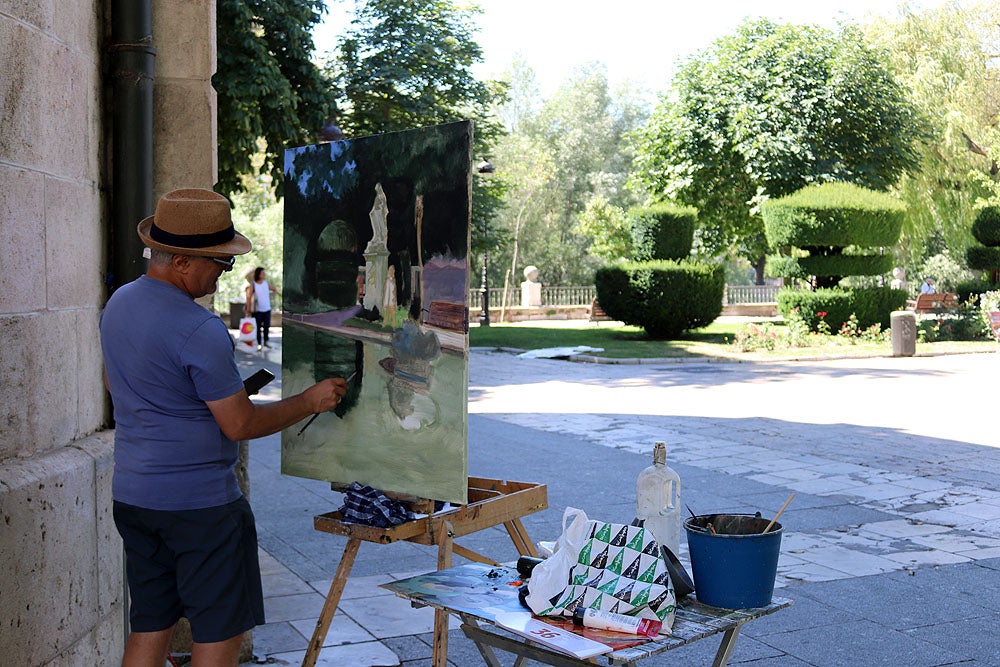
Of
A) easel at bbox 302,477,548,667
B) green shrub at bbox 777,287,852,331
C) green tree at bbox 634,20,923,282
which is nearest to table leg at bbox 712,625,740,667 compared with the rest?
easel at bbox 302,477,548,667

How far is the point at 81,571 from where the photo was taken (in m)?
3.97

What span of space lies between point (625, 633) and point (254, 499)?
614cm

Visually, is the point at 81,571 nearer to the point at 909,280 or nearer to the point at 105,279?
the point at 105,279

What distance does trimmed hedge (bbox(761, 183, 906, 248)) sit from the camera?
26.9 meters

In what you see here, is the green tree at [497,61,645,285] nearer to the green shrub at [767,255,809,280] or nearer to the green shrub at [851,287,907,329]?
the green shrub at [767,255,809,280]

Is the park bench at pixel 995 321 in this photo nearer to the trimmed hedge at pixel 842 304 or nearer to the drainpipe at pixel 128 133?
the trimmed hedge at pixel 842 304

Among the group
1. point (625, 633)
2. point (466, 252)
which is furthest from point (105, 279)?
point (625, 633)

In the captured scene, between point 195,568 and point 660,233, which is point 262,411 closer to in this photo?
point 195,568

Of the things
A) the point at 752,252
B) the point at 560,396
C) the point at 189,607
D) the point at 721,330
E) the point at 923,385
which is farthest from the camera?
the point at 752,252

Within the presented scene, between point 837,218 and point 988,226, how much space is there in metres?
6.80

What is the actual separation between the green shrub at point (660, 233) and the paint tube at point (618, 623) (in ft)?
86.0

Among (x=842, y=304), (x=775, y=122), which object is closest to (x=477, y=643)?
(x=842, y=304)

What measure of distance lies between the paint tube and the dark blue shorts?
1.10 m

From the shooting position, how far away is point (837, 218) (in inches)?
1057
